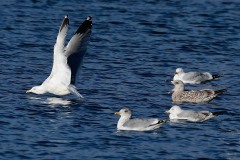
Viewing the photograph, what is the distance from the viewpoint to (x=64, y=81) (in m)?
20.3

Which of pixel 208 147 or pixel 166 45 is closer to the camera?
pixel 208 147

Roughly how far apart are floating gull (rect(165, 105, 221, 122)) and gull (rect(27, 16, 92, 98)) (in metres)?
2.53

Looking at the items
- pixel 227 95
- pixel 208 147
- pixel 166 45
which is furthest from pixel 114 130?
pixel 166 45

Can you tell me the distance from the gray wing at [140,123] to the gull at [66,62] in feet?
9.60

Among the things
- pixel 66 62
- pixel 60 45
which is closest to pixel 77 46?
pixel 66 62

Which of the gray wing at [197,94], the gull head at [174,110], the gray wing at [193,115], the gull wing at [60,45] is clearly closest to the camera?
the gray wing at [193,115]

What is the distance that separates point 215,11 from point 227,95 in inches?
540

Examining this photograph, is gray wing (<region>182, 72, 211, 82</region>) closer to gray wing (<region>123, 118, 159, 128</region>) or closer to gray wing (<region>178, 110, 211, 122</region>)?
gray wing (<region>178, 110, 211, 122</region>)

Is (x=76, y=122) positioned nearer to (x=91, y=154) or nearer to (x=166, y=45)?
(x=91, y=154)

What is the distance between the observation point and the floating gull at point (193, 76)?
22531 mm

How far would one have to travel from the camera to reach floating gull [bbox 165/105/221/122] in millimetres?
18156

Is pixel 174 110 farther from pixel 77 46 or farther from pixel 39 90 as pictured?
pixel 39 90

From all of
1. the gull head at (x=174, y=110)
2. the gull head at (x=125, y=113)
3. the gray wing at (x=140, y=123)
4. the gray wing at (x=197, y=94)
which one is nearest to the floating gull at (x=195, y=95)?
the gray wing at (x=197, y=94)

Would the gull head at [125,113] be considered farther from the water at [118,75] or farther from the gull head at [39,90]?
the gull head at [39,90]
